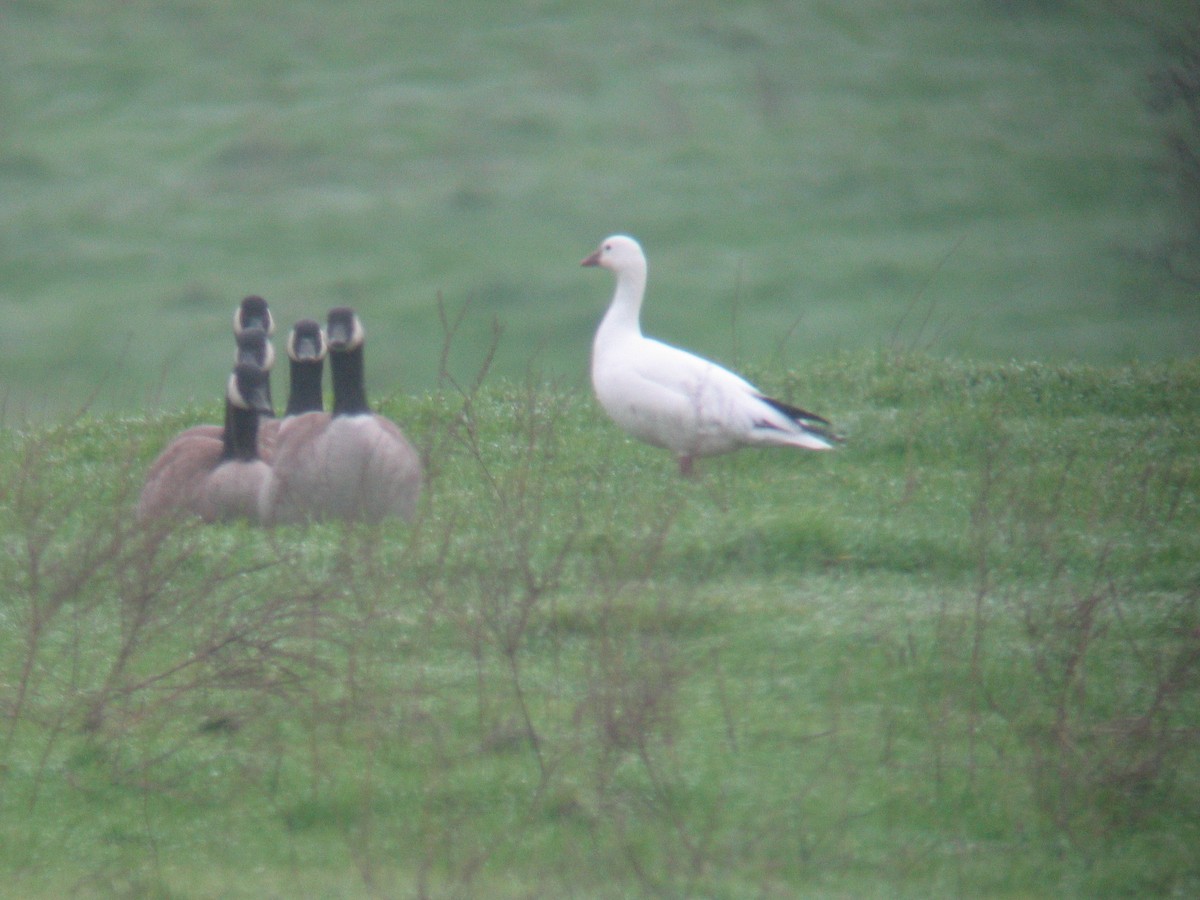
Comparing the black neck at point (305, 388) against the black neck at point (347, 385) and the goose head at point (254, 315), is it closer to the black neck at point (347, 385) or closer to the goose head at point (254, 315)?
the goose head at point (254, 315)

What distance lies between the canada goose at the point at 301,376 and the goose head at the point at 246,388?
53cm

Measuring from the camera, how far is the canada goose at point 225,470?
344 inches

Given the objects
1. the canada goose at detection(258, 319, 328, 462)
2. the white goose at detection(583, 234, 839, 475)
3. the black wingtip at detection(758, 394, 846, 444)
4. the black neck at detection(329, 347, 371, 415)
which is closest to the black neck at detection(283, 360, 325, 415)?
the canada goose at detection(258, 319, 328, 462)

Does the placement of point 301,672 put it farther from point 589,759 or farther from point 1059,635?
point 1059,635

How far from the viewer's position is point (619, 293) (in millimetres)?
10695

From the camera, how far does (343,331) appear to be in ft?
31.4

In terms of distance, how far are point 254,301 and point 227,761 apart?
593 centimetres

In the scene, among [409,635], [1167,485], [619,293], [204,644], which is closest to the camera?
[204,644]

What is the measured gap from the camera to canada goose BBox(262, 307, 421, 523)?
28.0ft

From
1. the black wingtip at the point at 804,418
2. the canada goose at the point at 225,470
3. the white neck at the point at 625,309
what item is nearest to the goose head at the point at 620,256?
the white neck at the point at 625,309

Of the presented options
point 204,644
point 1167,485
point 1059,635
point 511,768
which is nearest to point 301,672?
point 204,644

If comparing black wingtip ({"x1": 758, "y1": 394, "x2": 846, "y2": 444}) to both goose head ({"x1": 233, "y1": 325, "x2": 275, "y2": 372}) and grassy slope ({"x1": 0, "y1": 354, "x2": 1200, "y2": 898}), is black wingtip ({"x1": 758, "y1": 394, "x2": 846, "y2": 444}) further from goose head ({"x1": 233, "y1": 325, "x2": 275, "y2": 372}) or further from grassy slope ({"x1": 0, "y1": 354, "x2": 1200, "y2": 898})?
goose head ({"x1": 233, "y1": 325, "x2": 275, "y2": 372})

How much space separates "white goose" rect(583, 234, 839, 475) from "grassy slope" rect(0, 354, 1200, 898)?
35.9 inches

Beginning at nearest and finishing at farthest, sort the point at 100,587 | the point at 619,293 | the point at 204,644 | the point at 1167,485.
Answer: the point at 204,644 < the point at 100,587 < the point at 1167,485 < the point at 619,293
